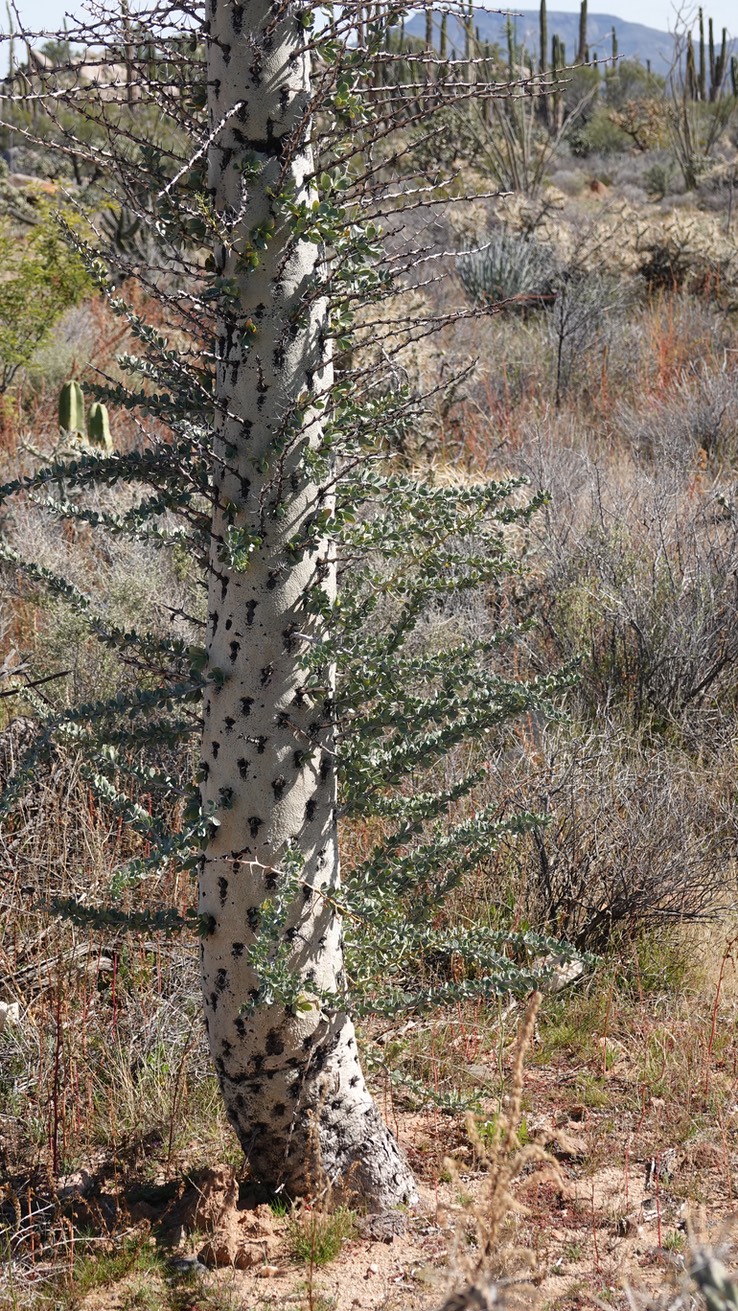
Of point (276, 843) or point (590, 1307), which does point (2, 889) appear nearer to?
point (276, 843)

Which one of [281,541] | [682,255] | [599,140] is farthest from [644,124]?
[281,541]

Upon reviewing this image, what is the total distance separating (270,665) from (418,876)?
747mm

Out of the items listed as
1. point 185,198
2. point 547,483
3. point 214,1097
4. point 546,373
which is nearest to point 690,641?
point 547,483

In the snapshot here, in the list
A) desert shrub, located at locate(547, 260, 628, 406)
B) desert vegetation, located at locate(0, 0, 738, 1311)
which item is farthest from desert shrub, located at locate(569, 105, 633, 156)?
desert vegetation, located at locate(0, 0, 738, 1311)

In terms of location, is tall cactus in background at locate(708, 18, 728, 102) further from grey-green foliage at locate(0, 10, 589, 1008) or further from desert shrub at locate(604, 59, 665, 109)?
grey-green foliage at locate(0, 10, 589, 1008)

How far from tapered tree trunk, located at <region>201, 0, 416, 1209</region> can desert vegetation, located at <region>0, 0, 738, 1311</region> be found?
101 mm

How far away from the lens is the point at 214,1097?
3.30 meters

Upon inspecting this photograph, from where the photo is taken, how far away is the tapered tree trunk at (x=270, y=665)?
2.38 meters

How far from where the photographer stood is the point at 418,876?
2.93m

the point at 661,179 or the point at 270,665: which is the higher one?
the point at 661,179

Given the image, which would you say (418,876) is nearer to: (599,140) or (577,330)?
(577,330)

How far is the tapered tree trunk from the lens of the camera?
7.80 ft

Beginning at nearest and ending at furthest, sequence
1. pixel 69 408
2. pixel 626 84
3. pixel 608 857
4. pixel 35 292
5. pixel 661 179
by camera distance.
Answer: pixel 608 857
pixel 69 408
pixel 35 292
pixel 661 179
pixel 626 84

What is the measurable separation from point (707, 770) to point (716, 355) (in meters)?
6.39
